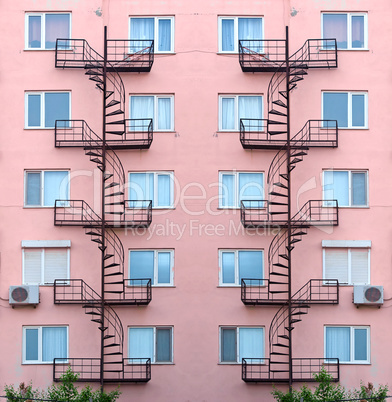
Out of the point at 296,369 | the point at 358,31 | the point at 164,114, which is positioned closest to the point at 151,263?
the point at 164,114

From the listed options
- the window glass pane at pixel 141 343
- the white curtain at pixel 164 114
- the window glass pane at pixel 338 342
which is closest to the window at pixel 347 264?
the window glass pane at pixel 338 342

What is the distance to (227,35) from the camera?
41188mm

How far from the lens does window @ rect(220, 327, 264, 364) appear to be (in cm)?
3969

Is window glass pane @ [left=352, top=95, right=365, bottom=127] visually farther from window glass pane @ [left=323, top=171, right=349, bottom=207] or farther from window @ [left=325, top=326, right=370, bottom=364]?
window @ [left=325, top=326, right=370, bottom=364]

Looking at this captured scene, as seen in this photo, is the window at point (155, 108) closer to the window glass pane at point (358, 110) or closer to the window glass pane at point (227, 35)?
the window glass pane at point (227, 35)

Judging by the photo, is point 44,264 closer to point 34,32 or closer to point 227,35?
point 34,32

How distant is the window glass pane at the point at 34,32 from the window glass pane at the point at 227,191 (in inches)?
302

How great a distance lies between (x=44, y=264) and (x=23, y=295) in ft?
4.25

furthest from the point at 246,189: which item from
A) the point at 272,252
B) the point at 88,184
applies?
the point at 88,184

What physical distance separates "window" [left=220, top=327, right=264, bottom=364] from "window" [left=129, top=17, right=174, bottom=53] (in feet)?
31.6

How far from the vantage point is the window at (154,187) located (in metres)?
40.5

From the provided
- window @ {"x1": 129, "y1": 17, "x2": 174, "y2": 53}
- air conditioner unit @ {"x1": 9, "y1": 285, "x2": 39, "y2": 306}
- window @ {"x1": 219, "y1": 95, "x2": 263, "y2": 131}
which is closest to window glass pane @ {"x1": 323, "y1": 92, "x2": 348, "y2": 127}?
window @ {"x1": 219, "y1": 95, "x2": 263, "y2": 131}

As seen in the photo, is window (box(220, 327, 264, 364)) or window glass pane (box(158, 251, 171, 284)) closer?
window (box(220, 327, 264, 364))

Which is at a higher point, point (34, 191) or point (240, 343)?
point (34, 191)
